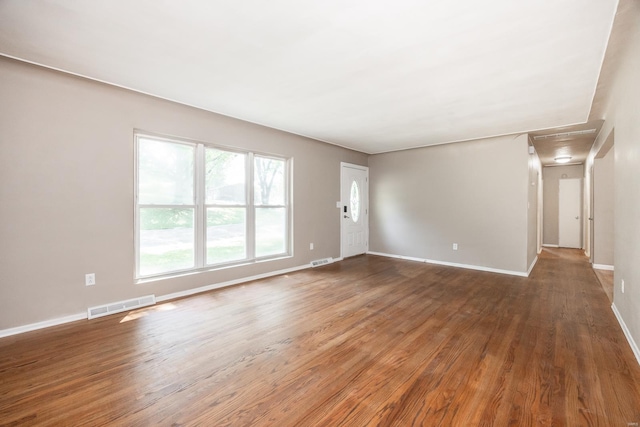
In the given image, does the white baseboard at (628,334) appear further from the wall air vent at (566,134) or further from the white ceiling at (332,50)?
the wall air vent at (566,134)

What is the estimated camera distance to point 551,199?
8.26 metres

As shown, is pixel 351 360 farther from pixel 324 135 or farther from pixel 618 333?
pixel 324 135

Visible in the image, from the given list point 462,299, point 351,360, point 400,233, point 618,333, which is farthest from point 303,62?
point 400,233

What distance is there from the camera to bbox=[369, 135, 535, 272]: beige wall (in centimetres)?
495

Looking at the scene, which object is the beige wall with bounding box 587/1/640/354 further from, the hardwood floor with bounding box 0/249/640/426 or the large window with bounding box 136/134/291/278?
the large window with bounding box 136/134/291/278

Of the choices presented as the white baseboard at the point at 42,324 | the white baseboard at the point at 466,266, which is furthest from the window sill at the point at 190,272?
the white baseboard at the point at 466,266

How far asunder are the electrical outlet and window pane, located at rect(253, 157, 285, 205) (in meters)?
2.29

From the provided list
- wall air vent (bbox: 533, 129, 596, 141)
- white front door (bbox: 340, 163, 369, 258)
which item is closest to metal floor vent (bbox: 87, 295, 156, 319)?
white front door (bbox: 340, 163, 369, 258)

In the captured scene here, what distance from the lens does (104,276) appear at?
122 inches

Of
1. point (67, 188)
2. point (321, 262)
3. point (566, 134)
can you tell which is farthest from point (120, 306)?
point (566, 134)

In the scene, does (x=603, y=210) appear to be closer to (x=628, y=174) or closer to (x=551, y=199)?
(x=551, y=199)

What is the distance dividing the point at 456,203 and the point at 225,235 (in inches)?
→ 173

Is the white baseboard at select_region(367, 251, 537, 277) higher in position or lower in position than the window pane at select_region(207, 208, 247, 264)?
lower

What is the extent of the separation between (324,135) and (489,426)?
179 inches
